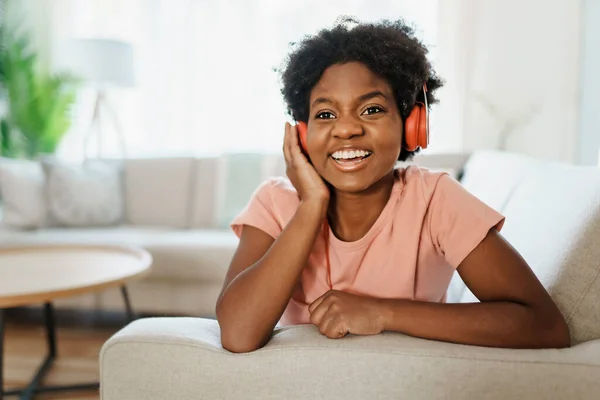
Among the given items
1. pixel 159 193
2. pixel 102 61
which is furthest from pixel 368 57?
pixel 102 61

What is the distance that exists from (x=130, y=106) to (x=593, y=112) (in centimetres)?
307

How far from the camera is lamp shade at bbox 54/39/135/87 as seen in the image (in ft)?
10.9

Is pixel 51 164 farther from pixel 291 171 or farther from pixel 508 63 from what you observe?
pixel 508 63

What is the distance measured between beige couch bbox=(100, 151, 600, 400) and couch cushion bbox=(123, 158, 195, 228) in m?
2.28

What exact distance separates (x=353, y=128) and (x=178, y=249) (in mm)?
1798

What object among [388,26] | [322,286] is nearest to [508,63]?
[388,26]

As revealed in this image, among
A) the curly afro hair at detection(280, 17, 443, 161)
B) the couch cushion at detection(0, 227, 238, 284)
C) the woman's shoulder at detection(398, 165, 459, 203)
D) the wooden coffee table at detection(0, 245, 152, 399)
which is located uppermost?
the curly afro hair at detection(280, 17, 443, 161)

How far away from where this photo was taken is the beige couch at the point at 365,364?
72 cm

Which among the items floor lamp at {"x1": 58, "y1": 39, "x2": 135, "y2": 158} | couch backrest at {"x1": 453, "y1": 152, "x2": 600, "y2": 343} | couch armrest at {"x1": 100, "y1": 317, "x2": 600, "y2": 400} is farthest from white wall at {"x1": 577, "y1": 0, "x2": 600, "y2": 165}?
floor lamp at {"x1": 58, "y1": 39, "x2": 135, "y2": 158}

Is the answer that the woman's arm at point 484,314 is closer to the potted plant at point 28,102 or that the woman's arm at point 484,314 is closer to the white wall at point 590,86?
the white wall at point 590,86

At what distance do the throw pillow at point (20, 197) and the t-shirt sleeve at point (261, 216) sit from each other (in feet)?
7.49

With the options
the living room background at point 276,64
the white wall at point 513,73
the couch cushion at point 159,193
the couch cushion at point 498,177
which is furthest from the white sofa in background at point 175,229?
the white wall at point 513,73

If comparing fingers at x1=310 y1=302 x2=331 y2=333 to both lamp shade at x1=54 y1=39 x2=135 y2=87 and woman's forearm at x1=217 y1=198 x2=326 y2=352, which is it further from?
lamp shade at x1=54 y1=39 x2=135 y2=87

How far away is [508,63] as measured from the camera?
338 centimetres
